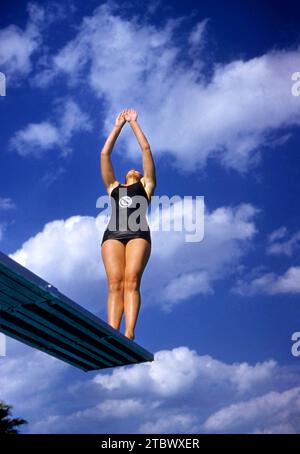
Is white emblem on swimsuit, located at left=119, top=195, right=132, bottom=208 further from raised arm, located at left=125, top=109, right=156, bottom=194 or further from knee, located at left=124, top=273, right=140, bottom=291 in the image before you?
knee, located at left=124, top=273, right=140, bottom=291

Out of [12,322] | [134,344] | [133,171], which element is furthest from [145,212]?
[12,322]

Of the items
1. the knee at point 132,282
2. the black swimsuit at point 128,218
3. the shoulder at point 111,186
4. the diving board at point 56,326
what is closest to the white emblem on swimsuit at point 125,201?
the black swimsuit at point 128,218

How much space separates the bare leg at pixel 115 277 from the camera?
7.29 m

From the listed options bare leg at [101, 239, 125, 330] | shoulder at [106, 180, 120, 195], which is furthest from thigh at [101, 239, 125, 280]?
shoulder at [106, 180, 120, 195]

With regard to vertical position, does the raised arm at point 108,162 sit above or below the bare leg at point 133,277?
above

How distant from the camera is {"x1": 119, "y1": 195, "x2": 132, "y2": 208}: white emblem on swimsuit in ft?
25.2

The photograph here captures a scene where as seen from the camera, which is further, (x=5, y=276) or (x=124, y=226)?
(x=124, y=226)

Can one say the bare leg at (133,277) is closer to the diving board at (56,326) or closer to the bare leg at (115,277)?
the bare leg at (115,277)

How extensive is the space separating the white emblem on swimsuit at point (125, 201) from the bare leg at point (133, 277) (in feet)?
2.03

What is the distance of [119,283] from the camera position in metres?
7.41

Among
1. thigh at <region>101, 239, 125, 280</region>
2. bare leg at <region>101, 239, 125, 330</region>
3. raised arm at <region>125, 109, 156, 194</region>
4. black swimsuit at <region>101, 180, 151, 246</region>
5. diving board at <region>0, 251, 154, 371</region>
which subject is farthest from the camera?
raised arm at <region>125, 109, 156, 194</region>
